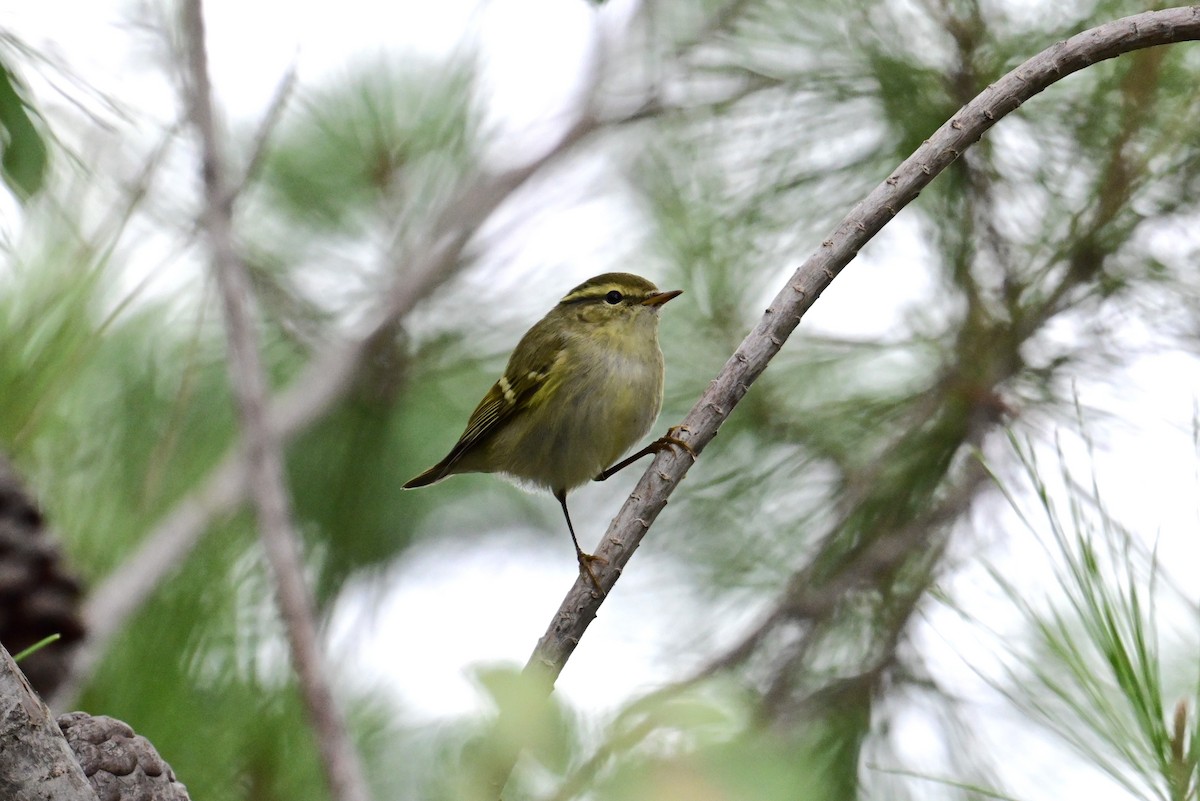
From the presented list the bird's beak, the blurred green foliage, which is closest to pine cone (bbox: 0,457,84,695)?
the blurred green foliage

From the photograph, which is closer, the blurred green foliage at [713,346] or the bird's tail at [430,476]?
the blurred green foliage at [713,346]

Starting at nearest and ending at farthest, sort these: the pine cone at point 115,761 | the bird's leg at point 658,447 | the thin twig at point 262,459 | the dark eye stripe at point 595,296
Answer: the pine cone at point 115,761 → the thin twig at point 262,459 → the bird's leg at point 658,447 → the dark eye stripe at point 595,296

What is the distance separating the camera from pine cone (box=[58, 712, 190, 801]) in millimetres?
811

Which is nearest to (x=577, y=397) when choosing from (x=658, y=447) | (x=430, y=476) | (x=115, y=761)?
(x=430, y=476)

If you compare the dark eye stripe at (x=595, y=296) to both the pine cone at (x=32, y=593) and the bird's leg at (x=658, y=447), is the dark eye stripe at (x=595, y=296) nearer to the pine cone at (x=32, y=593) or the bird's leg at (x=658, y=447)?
the bird's leg at (x=658, y=447)

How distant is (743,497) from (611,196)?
93 cm

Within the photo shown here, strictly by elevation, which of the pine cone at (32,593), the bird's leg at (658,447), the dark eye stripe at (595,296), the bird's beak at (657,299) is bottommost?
the pine cone at (32,593)

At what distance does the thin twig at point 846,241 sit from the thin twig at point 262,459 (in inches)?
8.7

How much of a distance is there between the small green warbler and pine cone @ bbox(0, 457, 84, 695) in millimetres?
946

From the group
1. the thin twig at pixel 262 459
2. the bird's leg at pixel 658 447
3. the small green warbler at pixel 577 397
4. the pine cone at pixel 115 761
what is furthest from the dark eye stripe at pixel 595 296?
the pine cone at pixel 115 761

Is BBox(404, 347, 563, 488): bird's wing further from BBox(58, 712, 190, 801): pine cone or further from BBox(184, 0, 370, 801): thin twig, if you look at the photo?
BBox(58, 712, 190, 801): pine cone

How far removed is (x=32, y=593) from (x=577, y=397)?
112 centimetres

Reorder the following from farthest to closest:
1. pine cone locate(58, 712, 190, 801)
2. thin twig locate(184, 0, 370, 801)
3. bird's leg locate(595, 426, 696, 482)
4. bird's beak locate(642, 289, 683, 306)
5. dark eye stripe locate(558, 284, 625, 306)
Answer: dark eye stripe locate(558, 284, 625, 306) → bird's beak locate(642, 289, 683, 306) → bird's leg locate(595, 426, 696, 482) → thin twig locate(184, 0, 370, 801) → pine cone locate(58, 712, 190, 801)

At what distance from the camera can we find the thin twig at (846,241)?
1183 mm
